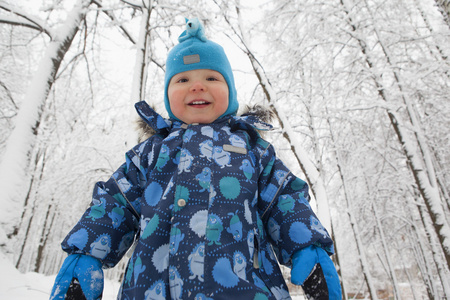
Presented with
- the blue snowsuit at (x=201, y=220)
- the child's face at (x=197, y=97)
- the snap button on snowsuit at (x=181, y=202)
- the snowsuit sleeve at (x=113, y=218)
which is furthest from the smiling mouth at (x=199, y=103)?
the snap button on snowsuit at (x=181, y=202)

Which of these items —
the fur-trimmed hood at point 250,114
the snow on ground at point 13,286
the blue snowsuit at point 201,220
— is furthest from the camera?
the snow on ground at point 13,286

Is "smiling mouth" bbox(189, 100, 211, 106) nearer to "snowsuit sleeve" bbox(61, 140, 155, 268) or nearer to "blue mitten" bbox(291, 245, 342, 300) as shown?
"snowsuit sleeve" bbox(61, 140, 155, 268)

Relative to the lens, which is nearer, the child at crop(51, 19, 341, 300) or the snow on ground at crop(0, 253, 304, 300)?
the child at crop(51, 19, 341, 300)

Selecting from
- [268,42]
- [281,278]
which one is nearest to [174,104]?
[281,278]

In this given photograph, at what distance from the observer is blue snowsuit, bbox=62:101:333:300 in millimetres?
1022

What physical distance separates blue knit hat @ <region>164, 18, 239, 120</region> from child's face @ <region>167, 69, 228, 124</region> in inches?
1.6

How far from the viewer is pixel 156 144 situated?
1374 millimetres

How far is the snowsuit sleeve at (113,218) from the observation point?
1.10 m

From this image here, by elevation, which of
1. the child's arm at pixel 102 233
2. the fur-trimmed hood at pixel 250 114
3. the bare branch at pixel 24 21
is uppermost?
the bare branch at pixel 24 21

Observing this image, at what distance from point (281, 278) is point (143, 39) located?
2818 millimetres

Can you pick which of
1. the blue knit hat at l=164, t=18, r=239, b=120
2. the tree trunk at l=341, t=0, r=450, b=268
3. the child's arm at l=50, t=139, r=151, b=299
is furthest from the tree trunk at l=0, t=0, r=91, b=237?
the tree trunk at l=341, t=0, r=450, b=268

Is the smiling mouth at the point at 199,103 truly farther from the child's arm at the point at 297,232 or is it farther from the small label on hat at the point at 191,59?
the child's arm at the point at 297,232

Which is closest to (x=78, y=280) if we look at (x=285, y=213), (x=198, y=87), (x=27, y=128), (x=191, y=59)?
(x=285, y=213)

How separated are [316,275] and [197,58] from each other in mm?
1214
